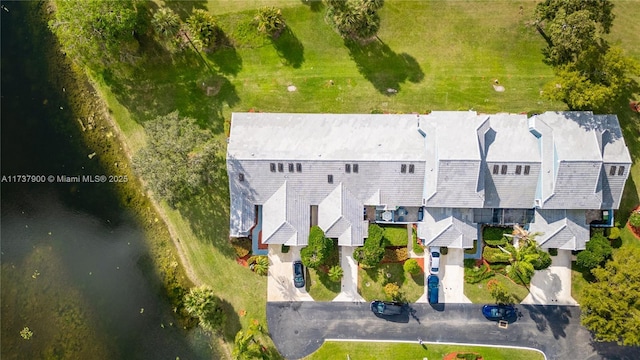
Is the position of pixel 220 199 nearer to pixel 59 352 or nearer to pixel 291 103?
pixel 291 103

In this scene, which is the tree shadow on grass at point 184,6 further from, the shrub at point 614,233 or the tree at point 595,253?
the shrub at point 614,233

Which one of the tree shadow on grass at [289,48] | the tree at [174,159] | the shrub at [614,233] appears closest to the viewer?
the tree at [174,159]

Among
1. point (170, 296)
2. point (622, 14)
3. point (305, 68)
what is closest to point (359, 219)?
point (305, 68)

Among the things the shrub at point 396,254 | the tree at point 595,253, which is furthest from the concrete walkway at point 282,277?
the tree at point 595,253

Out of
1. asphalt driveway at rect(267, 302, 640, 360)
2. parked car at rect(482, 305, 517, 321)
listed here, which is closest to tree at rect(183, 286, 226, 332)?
asphalt driveway at rect(267, 302, 640, 360)

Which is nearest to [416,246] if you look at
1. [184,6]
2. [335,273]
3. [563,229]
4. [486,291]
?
[486,291]

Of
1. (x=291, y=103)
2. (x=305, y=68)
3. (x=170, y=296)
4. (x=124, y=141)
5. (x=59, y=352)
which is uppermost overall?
(x=305, y=68)
